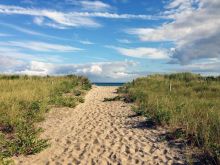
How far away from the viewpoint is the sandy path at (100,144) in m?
8.29

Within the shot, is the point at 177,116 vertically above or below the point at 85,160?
above

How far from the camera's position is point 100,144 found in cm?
980

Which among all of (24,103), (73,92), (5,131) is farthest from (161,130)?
(73,92)

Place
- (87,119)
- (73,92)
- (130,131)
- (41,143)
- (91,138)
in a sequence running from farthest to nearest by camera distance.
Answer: (73,92) → (87,119) → (130,131) → (91,138) → (41,143)

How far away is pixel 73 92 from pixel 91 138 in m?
16.2

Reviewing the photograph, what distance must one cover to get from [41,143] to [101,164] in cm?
231

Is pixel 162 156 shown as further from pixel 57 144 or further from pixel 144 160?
pixel 57 144

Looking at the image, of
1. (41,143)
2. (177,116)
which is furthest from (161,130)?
(41,143)

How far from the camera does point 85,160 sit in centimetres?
830

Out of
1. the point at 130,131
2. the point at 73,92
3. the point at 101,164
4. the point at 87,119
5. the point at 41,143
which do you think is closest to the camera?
the point at 101,164

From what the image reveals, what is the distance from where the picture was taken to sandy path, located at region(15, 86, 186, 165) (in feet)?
27.2

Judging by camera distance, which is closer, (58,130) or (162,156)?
(162,156)

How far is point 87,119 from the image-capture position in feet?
47.6

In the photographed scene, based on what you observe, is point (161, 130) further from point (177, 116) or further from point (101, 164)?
point (101, 164)
